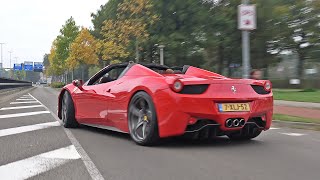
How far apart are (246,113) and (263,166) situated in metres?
1.22

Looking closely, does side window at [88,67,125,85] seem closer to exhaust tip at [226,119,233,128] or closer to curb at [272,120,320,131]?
exhaust tip at [226,119,233,128]

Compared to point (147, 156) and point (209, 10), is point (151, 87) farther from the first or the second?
point (209, 10)

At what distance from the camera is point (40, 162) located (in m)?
5.20

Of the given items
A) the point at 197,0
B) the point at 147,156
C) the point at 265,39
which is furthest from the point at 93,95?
the point at 265,39

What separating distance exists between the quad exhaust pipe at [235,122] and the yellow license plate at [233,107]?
5.3 inches

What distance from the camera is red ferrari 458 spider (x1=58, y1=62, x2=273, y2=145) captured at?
5.87 metres

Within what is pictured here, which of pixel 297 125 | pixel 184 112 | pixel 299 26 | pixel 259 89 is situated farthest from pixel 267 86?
pixel 299 26

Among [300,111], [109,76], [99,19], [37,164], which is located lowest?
[37,164]

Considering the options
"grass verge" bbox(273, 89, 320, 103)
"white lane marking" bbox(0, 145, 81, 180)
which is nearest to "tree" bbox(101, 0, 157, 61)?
"grass verge" bbox(273, 89, 320, 103)

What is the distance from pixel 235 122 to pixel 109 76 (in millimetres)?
2864

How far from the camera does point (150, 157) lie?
5.49 meters

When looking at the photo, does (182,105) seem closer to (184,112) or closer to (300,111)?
(184,112)

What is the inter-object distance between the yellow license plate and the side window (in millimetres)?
2254

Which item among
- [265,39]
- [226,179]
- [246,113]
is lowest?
[226,179]
